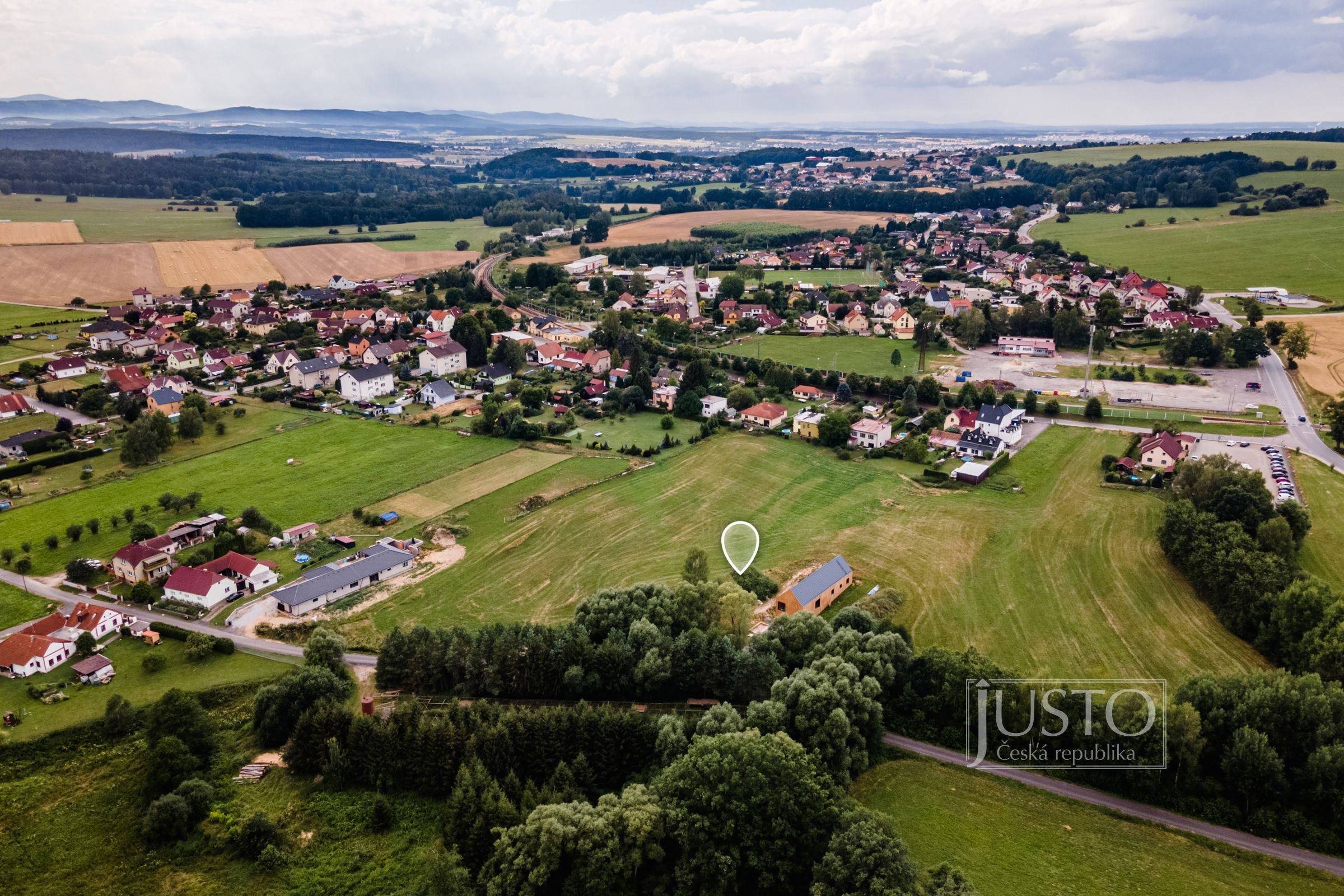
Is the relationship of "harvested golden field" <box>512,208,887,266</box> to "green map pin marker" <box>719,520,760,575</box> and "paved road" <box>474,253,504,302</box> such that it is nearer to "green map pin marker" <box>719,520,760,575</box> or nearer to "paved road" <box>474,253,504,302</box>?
"paved road" <box>474,253,504,302</box>

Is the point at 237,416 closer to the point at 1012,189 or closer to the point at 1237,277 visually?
the point at 1237,277

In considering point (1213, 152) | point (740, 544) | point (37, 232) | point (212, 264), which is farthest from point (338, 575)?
point (1213, 152)

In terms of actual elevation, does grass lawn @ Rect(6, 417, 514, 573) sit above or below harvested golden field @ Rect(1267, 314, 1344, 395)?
below

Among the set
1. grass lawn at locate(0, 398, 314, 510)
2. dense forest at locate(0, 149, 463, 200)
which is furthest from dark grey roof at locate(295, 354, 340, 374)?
dense forest at locate(0, 149, 463, 200)

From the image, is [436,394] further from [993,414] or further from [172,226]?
[172,226]

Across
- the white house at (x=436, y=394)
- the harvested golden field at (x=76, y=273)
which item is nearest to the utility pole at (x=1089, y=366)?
the white house at (x=436, y=394)
